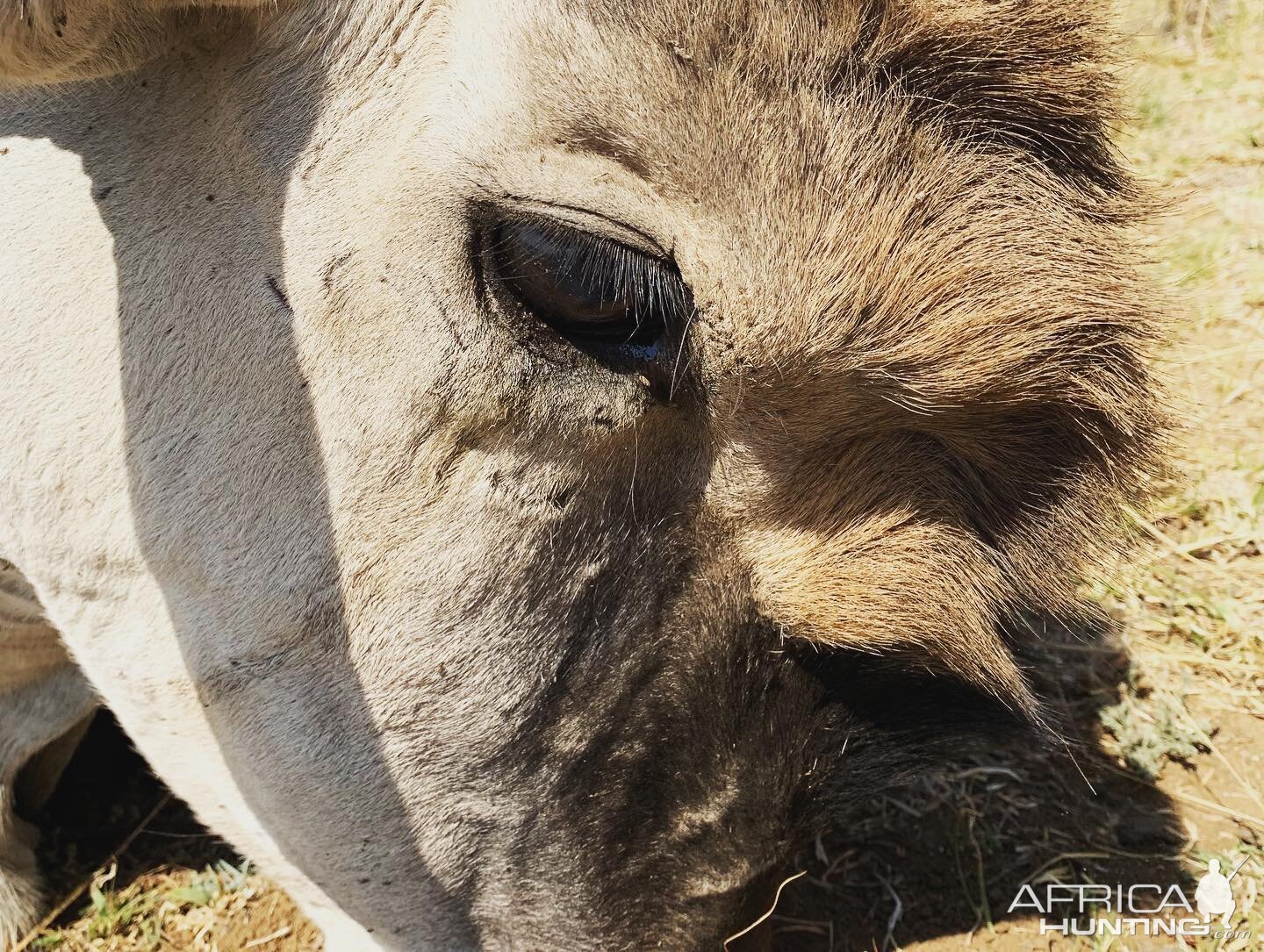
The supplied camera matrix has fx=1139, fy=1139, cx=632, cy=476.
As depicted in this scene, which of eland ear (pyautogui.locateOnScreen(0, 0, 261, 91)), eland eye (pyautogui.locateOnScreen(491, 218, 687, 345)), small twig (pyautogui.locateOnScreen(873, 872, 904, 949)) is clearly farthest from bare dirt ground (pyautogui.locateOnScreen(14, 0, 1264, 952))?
eland ear (pyautogui.locateOnScreen(0, 0, 261, 91))

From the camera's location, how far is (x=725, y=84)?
1351 mm

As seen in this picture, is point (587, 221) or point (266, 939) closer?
point (587, 221)

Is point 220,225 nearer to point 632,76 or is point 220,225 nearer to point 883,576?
point 632,76

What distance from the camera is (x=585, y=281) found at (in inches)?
57.1

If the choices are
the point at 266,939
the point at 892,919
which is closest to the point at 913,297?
the point at 892,919

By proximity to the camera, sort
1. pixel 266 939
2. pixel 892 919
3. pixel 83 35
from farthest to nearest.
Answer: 1. pixel 266 939
2. pixel 892 919
3. pixel 83 35

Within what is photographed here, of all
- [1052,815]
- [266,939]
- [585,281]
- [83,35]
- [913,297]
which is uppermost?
[83,35]

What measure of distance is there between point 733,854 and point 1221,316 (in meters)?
3.24

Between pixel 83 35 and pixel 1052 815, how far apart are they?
2.59 m

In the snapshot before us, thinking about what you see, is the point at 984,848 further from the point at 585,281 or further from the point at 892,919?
the point at 585,281

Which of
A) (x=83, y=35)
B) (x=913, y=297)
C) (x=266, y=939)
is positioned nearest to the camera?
(x=83, y=35)

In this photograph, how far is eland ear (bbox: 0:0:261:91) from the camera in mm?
1240

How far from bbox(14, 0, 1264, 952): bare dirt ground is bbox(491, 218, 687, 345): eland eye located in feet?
3.70

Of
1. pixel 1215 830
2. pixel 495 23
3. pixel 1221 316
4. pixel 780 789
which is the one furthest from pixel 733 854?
pixel 1221 316
